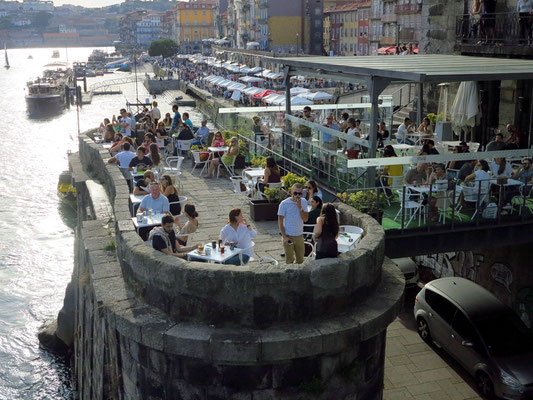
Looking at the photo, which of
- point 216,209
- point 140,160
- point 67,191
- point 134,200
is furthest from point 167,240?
point 67,191

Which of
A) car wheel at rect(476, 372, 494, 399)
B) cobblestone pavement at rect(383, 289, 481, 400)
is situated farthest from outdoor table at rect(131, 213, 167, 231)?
car wheel at rect(476, 372, 494, 399)

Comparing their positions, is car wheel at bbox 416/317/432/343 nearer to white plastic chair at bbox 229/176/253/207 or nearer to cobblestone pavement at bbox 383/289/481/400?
cobblestone pavement at bbox 383/289/481/400

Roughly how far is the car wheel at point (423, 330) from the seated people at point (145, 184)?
23.8 feet

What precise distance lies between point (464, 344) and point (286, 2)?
91.3m

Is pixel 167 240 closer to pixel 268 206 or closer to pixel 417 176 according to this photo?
pixel 268 206

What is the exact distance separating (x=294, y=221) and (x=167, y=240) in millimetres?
1730

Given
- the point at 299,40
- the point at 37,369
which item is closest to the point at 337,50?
the point at 299,40

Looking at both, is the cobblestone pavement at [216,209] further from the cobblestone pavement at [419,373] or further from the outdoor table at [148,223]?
the cobblestone pavement at [419,373]

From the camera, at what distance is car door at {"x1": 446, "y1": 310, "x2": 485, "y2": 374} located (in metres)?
12.6

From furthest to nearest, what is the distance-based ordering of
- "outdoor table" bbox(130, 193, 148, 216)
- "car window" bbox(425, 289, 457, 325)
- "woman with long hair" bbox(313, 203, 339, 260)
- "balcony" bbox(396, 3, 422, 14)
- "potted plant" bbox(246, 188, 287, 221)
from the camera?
"balcony" bbox(396, 3, 422, 14) < "car window" bbox(425, 289, 457, 325) < "potted plant" bbox(246, 188, 287, 221) < "outdoor table" bbox(130, 193, 148, 216) < "woman with long hair" bbox(313, 203, 339, 260)

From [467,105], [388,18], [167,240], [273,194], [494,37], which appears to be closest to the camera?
[167,240]

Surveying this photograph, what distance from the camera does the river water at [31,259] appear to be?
18.8 m

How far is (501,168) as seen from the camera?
11961 mm

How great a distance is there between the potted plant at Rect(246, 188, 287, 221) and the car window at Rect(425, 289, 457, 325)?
15.4 feet
